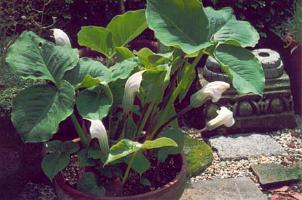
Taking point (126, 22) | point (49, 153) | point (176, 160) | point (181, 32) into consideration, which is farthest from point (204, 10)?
point (49, 153)

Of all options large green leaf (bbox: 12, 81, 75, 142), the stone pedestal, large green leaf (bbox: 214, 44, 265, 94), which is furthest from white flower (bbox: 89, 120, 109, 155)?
the stone pedestal

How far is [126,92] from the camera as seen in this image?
2590mm

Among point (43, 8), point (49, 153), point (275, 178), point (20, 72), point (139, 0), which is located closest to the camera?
point (20, 72)

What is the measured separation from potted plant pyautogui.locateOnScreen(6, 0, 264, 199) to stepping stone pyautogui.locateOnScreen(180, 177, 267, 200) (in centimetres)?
58

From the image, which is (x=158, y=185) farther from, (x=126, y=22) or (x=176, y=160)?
(x=126, y=22)

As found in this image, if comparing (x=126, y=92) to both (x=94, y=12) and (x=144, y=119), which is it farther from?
(x=94, y=12)

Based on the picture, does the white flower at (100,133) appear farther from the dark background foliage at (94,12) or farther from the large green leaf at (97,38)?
the dark background foliage at (94,12)

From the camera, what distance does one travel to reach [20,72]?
8.37 ft

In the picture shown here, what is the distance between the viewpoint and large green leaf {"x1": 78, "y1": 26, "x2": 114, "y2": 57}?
2799mm

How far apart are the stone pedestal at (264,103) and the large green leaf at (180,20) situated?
127 centimetres

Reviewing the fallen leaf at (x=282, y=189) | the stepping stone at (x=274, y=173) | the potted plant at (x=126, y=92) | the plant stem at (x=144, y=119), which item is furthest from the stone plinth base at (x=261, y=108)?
the plant stem at (x=144, y=119)

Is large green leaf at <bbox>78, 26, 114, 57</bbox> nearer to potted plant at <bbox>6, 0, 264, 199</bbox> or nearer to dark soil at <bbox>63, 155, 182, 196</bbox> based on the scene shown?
potted plant at <bbox>6, 0, 264, 199</bbox>

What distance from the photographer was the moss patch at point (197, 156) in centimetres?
362

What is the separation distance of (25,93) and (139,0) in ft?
6.14
